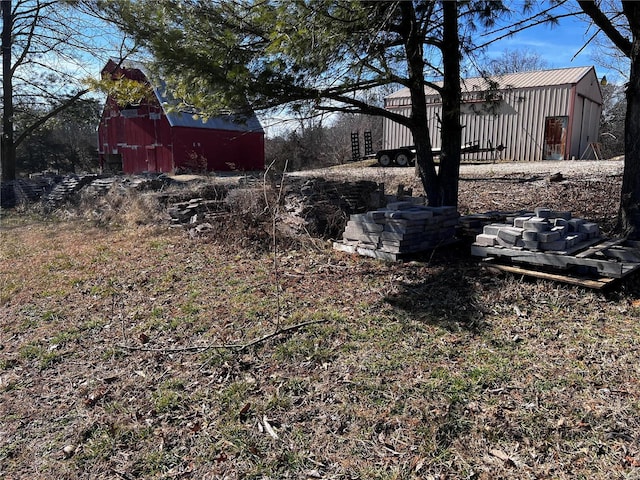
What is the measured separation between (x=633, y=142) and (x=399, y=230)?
3.13 m

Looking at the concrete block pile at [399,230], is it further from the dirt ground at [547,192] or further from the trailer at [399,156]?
the trailer at [399,156]

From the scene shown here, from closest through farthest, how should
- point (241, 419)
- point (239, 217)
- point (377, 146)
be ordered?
point (241, 419) → point (239, 217) → point (377, 146)

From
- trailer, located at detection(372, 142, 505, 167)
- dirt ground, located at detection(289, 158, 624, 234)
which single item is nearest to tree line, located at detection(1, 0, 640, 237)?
dirt ground, located at detection(289, 158, 624, 234)

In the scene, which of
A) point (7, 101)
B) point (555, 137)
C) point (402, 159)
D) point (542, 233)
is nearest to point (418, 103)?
point (542, 233)

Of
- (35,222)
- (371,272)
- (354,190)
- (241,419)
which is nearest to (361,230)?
(371,272)

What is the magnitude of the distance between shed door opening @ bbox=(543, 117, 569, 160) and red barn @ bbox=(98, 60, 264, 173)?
13.1 meters

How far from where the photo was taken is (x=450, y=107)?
7156 mm

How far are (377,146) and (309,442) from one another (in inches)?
1330

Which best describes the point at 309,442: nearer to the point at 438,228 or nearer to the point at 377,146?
A: the point at 438,228

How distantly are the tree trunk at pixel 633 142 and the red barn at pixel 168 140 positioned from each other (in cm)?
1611

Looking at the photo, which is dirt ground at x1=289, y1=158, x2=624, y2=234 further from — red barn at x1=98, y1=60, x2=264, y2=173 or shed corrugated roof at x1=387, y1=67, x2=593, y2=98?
red barn at x1=98, y1=60, x2=264, y2=173

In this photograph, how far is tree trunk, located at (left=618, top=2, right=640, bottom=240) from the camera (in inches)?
222

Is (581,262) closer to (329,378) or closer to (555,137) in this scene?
(329,378)

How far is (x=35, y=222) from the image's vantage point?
1324 cm
